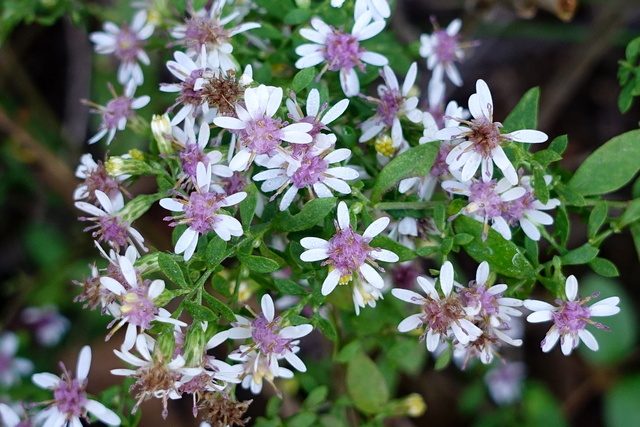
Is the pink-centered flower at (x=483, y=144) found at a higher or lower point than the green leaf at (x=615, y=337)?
higher

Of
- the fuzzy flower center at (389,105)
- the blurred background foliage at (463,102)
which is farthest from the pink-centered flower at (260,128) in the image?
the blurred background foliage at (463,102)

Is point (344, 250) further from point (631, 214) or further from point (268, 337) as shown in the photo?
point (631, 214)

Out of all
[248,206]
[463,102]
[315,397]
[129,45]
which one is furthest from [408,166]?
[463,102]

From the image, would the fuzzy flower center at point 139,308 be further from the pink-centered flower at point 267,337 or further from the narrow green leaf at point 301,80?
the narrow green leaf at point 301,80

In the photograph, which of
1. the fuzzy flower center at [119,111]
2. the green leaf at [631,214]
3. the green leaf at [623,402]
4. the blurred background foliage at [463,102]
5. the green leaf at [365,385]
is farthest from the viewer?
the green leaf at [623,402]

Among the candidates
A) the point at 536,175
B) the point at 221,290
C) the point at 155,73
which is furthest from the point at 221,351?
the point at 536,175

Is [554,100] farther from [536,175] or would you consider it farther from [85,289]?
[85,289]
